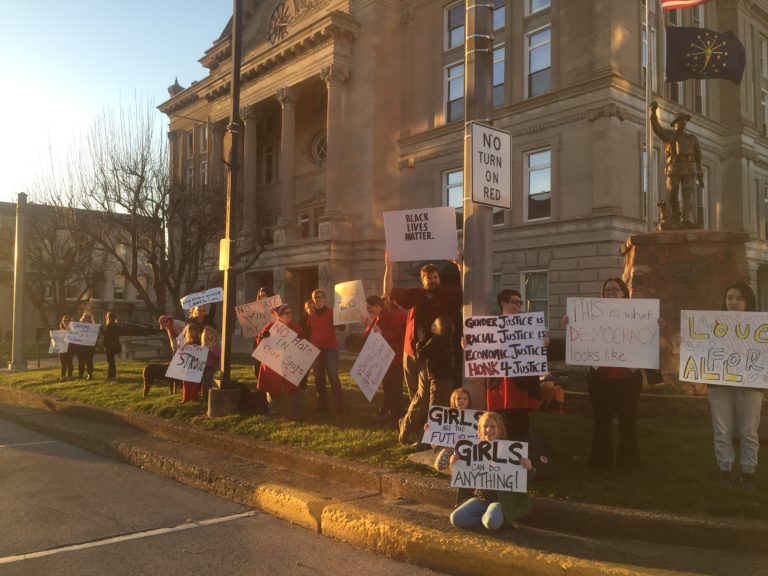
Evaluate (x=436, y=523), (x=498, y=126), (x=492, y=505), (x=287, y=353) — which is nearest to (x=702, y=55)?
(x=498, y=126)

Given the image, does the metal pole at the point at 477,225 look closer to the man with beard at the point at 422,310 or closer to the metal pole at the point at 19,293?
the man with beard at the point at 422,310

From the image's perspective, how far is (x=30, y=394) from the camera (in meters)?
14.0

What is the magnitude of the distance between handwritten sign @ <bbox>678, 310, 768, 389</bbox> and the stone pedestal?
428 centimetres

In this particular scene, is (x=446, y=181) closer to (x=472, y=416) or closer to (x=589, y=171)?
(x=589, y=171)

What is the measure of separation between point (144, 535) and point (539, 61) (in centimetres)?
2421

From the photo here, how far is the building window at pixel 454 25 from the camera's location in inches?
1118

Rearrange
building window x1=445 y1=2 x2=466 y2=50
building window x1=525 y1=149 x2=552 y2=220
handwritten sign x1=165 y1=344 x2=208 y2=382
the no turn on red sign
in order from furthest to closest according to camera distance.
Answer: building window x1=445 y1=2 x2=466 y2=50 < building window x1=525 y1=149 x2=552 y2=220 < handwritten sign x1=165 y1=344 x2=208 y2=382 < the no turn on red sign

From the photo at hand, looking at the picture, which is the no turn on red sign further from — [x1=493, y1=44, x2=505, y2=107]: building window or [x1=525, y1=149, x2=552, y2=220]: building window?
[x1=493, y1=44, x2=505, y2=107]: building window

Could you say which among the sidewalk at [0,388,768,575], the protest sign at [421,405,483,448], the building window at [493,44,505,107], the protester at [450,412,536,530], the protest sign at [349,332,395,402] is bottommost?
the sidewalk at [0,388,768,575]

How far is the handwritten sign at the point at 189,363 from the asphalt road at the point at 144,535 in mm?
3096

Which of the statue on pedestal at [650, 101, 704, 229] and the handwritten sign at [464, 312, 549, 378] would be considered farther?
the statue on pedestal at [650, 101, 704, 229]

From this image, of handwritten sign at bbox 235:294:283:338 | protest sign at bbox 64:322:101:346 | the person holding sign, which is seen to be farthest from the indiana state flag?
protest sign at bbox 64:322:101:346

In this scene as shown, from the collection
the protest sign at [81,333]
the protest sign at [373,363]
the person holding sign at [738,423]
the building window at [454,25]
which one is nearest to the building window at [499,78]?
the building window at [454,25]

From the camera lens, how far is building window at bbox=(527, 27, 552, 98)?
979 inches
